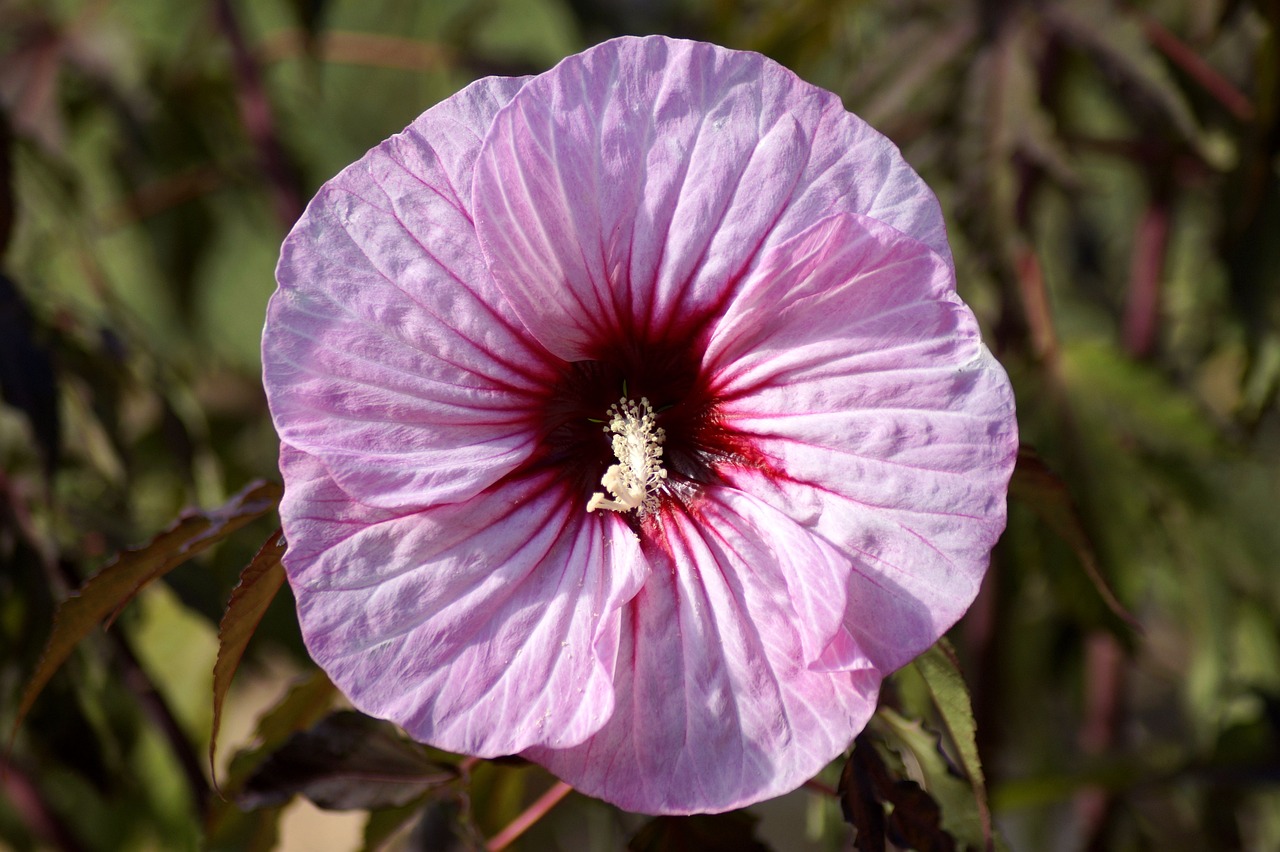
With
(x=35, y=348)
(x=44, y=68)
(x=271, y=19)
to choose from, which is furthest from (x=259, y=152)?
(x=271, y=19)

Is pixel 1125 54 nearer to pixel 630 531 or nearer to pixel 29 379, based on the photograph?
pixel 630 531

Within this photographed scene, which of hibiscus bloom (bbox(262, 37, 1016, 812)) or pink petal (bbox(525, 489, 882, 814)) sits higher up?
hibiscus bloom (bbox(262, 37, 1016, 812))

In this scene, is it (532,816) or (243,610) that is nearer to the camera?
(243,610)

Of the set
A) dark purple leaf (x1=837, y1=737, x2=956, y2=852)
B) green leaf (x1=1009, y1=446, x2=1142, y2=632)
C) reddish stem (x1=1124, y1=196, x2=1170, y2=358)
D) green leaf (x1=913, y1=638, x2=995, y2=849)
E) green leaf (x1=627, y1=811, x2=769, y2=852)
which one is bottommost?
reddish stem (x1=1124, y1=196, x2=1170, y2=358)

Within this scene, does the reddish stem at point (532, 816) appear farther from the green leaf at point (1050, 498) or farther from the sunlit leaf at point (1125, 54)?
the sunlit leaf at point (1125, 54)

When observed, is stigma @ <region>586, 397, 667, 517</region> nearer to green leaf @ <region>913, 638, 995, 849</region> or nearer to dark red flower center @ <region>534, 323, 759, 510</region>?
dark red flower center @ <region>534, 323, 759, 510</region>

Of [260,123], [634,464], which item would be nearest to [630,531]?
[634,464]

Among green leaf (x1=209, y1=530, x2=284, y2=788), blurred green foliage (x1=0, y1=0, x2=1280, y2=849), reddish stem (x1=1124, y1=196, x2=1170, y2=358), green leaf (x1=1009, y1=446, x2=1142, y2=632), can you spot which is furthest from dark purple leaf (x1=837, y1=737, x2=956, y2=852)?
reddish stem (x1=1124, y1=196, x2=1170, y2=358)
